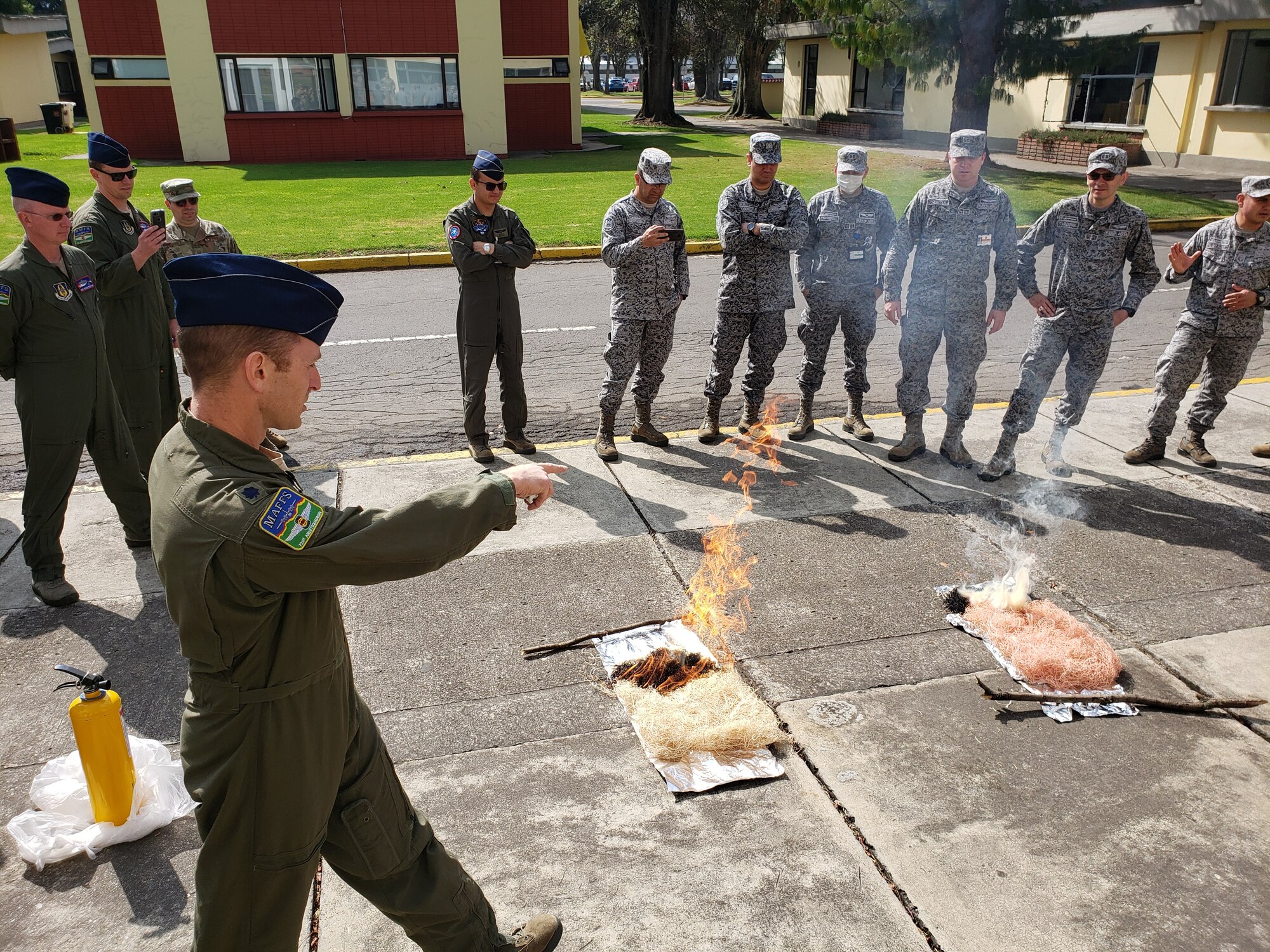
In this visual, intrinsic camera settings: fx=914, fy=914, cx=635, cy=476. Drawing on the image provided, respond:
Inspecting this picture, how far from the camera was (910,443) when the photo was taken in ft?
22.5

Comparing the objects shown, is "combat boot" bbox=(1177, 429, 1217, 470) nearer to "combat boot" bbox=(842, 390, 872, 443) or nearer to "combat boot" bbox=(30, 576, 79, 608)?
"combat boot" bbox=(842, 390, 872, 443)

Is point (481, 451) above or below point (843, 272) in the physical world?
below

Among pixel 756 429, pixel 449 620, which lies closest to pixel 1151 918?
pixel 449 620

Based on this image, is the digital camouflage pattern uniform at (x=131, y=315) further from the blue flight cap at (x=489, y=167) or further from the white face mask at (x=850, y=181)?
the white face mask at (x=850, y=181)

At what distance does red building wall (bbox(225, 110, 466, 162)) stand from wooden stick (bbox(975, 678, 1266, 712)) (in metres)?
25.8

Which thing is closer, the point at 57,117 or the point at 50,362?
the point at 50,362

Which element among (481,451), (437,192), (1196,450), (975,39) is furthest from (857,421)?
(437,192)

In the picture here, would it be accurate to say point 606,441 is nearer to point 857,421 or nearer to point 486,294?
point 486,294

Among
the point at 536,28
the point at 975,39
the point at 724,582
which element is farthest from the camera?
the point at 536,28

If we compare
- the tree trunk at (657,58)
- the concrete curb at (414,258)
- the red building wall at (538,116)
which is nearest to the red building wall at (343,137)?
the red building wall at (538,116)

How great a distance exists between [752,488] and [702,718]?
269 centimetres

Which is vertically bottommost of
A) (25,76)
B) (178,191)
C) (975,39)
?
(178,191)

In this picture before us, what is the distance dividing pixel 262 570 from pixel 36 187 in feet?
12.3

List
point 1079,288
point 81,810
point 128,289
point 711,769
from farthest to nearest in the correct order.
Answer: point 1079,288 < point 128,289 < point 711,769 < point 81,810
